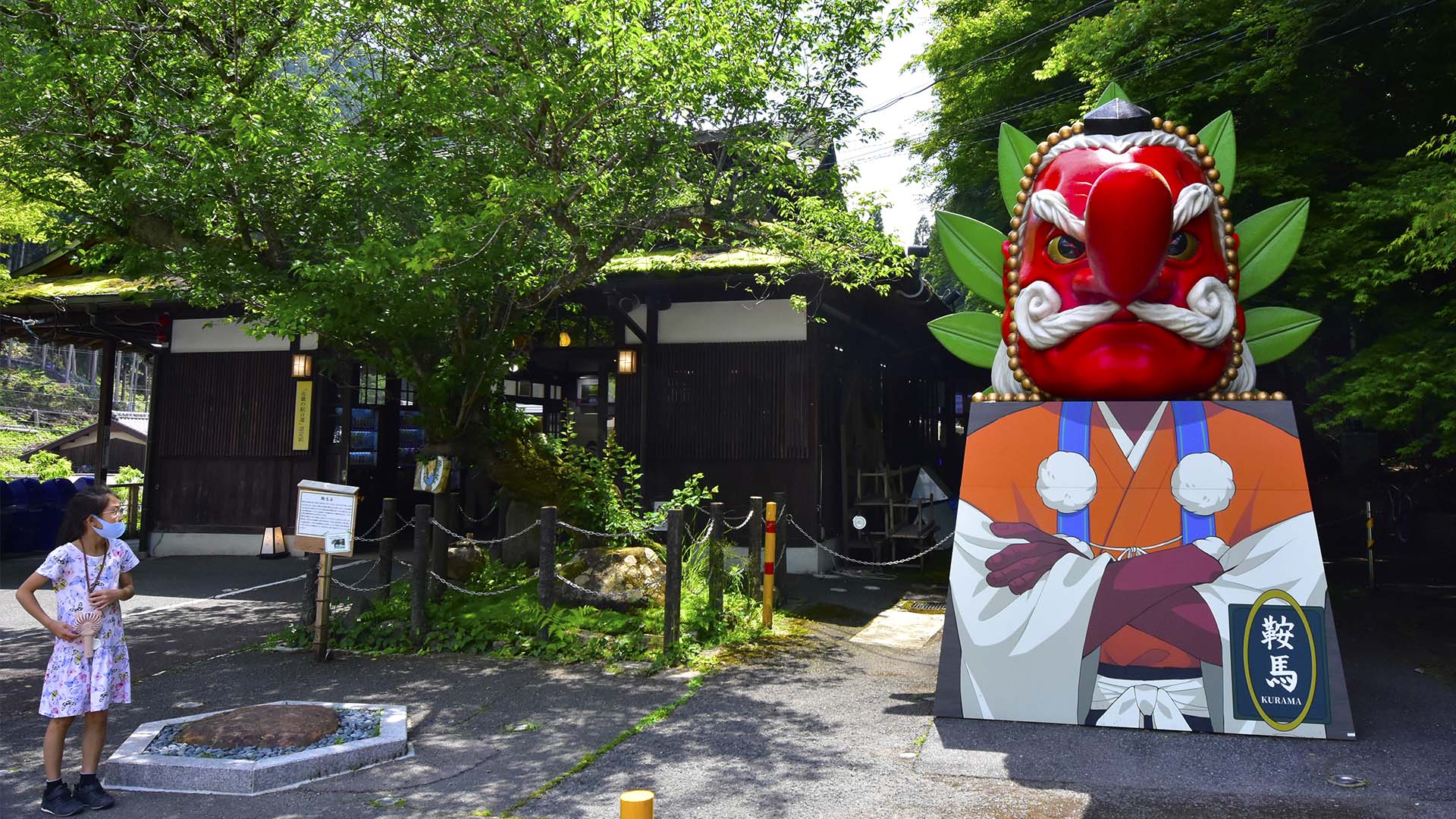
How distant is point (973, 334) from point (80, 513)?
6.07 metres

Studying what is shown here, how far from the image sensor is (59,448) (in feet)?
78.6

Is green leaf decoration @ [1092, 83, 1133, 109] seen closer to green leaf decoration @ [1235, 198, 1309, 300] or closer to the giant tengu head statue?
the giant tengu head statue

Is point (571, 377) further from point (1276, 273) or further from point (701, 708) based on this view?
point (1276, 273)

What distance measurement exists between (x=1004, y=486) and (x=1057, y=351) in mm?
993

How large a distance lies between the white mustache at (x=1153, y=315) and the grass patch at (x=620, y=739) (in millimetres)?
3508

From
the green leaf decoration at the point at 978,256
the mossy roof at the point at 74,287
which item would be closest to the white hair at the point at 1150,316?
the green leaf decoration at the point at 978,256

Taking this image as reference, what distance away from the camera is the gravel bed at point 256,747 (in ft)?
16.0

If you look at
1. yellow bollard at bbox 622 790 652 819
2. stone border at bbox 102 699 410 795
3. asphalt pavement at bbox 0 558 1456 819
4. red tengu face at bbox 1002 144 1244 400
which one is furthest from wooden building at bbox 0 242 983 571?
yellow bollard at bbox 622 790 652 819

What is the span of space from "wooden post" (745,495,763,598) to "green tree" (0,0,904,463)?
2529 millimetres

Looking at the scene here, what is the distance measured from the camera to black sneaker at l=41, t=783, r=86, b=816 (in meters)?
4.34

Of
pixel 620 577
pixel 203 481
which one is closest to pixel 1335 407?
pixel 620 577

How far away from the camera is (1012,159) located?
23.4 feet

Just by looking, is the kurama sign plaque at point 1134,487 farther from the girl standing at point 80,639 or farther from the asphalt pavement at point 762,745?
the girl standing at point 80,639

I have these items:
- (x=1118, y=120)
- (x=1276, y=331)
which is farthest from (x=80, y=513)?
(x=1276, y=331)
